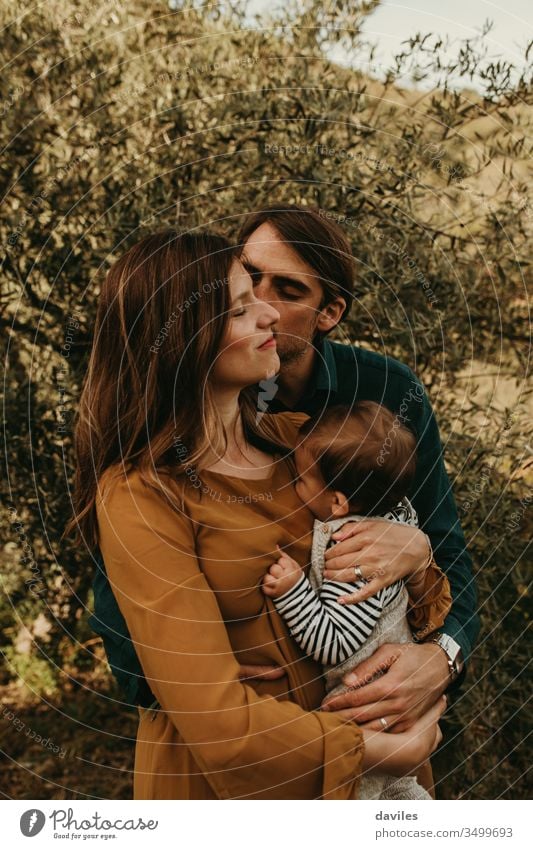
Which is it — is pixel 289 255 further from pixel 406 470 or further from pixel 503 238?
pixel 503 238

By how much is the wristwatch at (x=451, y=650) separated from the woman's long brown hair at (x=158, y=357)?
852mm

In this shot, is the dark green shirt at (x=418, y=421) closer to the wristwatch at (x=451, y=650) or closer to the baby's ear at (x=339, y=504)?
the wristwatch at (x=451, y=650)

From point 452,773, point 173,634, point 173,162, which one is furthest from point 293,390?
point 452,773

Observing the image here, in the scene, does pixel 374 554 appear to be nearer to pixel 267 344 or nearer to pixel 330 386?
pixel 267 344

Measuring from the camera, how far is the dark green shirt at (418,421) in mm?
2666

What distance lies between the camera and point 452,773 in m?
3.87

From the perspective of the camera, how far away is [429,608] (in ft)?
7.98

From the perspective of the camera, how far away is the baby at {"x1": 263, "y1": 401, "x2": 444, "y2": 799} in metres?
2.06

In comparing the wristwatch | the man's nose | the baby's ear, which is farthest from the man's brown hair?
the wristwatch

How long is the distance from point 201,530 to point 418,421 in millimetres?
999

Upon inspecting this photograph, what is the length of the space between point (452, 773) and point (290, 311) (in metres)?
2.28

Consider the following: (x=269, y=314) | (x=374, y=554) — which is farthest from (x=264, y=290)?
(x=374, y=554)
